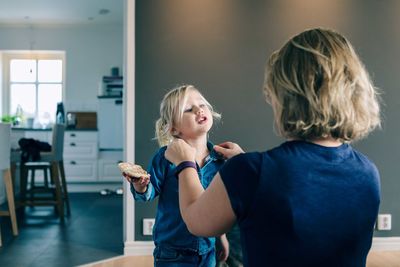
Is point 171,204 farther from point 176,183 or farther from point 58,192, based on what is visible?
point 58,192

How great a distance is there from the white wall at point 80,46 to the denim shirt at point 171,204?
20.4 feet

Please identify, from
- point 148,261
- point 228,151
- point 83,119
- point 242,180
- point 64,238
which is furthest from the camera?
point 83,119

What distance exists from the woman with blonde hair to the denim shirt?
740 mm

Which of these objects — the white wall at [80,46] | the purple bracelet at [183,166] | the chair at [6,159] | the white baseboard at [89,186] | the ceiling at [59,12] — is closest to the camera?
the purple bracelet at [183,166]

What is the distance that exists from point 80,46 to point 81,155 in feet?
6.24

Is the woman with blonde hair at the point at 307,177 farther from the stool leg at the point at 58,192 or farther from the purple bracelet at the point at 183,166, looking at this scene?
the stool leg at the point at 58,192

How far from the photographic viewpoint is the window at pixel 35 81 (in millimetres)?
7812

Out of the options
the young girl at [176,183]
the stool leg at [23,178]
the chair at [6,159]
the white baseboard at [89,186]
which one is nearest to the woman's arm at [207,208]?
the young girl at [176,183]

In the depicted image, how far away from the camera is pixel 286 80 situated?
2.60ft

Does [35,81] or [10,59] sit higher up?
[10,59]

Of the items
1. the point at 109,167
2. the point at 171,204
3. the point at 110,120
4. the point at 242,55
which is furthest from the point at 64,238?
the point at 110,120

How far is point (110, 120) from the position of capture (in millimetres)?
6930

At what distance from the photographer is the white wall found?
25.0 ft

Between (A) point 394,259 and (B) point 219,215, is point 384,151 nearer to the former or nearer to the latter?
(A) point 394,259
